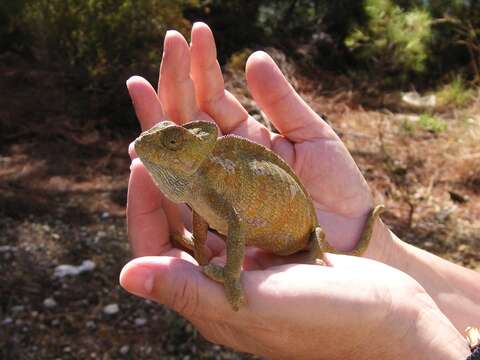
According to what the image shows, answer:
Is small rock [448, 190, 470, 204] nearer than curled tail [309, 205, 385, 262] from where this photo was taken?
No

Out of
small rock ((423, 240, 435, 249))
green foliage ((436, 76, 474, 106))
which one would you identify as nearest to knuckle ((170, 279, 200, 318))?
small rock ((423, 240, 435, 249))

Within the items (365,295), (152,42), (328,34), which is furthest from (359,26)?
(365,295)

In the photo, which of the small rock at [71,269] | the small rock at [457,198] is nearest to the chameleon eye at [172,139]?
the small rock at [71,269]

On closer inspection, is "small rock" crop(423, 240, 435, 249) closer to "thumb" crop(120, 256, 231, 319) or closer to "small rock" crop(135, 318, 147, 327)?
"small rock" crop(135, 318, 147, 327)

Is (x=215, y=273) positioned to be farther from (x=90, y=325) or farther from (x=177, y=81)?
(x=90, y=325)

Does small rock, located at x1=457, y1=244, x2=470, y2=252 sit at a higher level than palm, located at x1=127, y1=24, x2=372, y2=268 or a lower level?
lower

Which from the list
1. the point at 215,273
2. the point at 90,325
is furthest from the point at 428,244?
the point at 215,273
